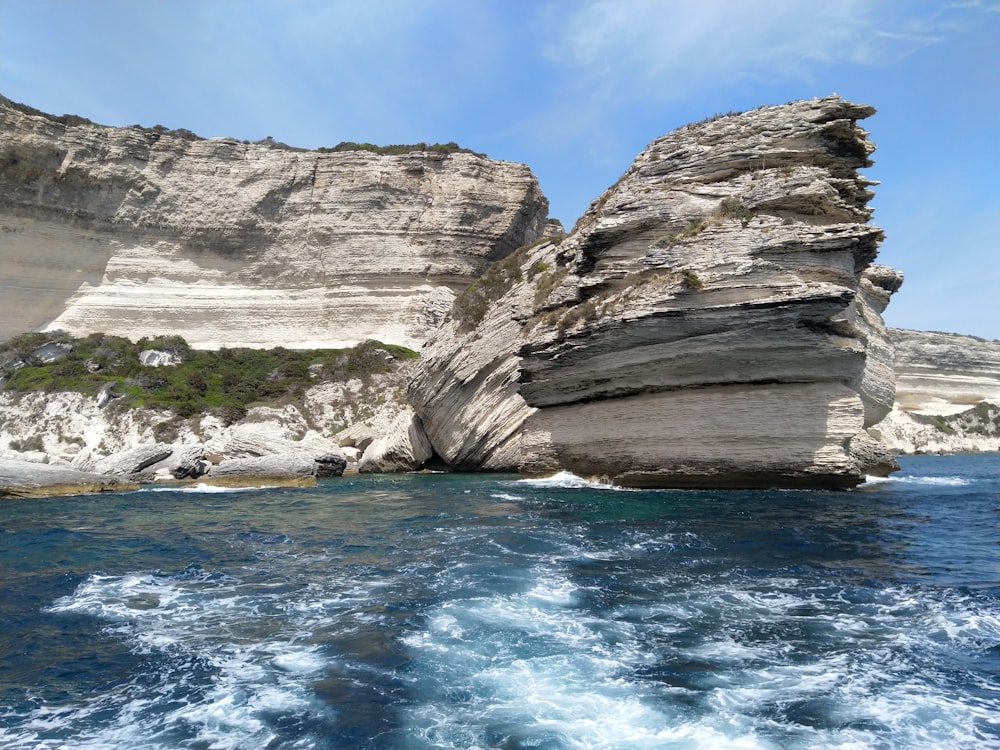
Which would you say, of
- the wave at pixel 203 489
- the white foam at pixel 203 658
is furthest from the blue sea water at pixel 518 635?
the wave at pixel 203 489

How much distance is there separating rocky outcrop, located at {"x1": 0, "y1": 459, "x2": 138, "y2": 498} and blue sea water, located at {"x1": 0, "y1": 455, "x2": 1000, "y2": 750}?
1129 cm

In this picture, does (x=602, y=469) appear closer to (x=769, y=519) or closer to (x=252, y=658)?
(x=769, y=519)

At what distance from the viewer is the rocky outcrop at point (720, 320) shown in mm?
16891

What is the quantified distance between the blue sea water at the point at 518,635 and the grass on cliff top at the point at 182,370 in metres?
24.9

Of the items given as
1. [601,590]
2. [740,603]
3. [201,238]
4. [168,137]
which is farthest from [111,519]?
[168,137]

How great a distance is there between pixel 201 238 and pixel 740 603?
47.6 meters

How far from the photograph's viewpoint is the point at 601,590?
8492 millimetres

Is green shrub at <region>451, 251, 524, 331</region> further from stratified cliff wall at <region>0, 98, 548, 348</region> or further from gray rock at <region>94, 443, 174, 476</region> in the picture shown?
stratified cliff wall at <region>0, 98, 548, 348</region>

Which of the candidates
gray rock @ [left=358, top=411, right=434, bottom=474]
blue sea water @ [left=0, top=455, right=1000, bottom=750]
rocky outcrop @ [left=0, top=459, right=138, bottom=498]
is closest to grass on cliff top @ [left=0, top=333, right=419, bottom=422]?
gray rock @ [left=358, top=411, right=434, bottom=474]

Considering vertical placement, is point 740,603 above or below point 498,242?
below

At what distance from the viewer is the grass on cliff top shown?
36375 millimetres

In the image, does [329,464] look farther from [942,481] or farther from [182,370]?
[942,481]

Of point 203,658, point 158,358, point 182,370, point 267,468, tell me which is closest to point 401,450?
point 267,468

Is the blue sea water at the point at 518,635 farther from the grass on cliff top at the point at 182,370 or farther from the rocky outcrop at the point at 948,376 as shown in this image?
the rocky outcrop at the point at 948,376
